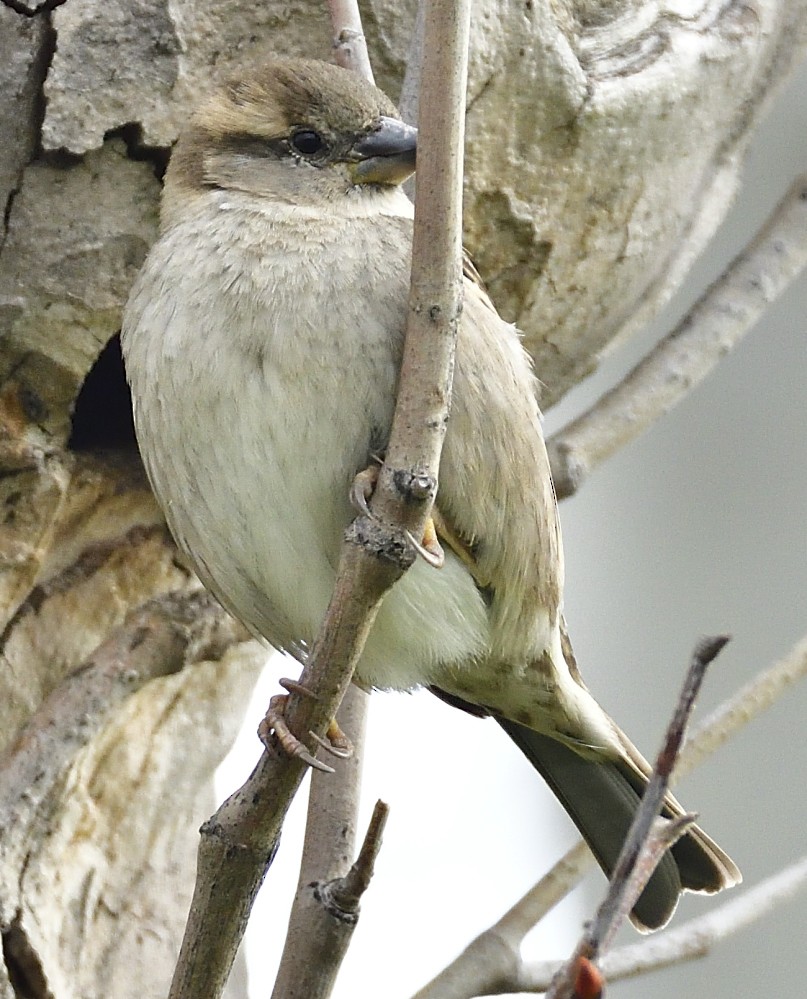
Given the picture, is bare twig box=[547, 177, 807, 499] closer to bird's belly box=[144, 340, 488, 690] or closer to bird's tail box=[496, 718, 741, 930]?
bird's tail box=[496, 718, 741, 930]

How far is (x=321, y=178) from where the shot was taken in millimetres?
1883

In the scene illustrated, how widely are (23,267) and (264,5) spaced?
1.57 feet

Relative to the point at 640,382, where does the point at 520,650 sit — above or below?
below

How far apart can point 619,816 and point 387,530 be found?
0.95m

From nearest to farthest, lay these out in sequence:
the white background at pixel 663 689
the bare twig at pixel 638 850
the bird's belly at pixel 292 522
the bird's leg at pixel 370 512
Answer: the bare twig at pixel 638 850 → the bird's leg at pixel 370 512 → the bird's belly at pixel 292 522 → the white background at pixel 663 689

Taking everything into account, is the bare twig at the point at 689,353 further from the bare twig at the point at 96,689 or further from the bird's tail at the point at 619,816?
the bare twig at the point at 96,689

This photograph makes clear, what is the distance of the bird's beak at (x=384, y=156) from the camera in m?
1.86

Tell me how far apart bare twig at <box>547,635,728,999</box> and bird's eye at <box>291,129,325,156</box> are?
4.25 ft

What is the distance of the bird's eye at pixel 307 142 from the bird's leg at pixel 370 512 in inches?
21.0

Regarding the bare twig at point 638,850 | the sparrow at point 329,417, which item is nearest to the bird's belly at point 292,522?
the sparrow at point 329,417

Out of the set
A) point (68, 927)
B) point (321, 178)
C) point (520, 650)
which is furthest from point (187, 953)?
point (321, 178)

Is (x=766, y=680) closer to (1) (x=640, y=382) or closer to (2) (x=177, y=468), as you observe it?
(1) (x=640, y=382)

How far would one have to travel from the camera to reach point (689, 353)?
2.39 metres

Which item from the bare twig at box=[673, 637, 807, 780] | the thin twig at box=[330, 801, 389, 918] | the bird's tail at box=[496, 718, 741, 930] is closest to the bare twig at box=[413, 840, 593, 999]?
the bird's tail at box=[496, 718, 741, 930]
